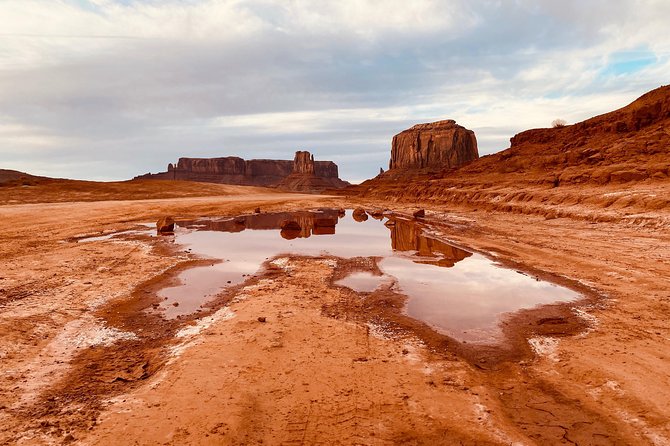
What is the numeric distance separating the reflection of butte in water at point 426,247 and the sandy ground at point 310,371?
4130 millimetres

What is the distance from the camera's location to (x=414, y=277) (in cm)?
1048

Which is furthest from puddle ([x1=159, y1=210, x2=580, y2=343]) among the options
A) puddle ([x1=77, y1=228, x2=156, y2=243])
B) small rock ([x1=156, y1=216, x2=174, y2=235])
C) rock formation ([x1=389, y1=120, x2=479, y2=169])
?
rock formation ([x1=389, y1=120, x2=479, y2=169])

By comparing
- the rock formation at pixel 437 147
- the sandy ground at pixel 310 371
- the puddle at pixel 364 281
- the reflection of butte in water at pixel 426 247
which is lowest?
the sandy ground at pixel 310 371

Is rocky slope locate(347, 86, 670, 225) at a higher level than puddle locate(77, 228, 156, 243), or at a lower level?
higher

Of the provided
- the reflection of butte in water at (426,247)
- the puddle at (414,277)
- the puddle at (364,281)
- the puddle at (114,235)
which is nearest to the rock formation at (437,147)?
the reflection of butte in water at (426,247)

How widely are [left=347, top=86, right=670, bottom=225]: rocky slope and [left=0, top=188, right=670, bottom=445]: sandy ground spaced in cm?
1344

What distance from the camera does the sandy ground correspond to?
376 centimetres

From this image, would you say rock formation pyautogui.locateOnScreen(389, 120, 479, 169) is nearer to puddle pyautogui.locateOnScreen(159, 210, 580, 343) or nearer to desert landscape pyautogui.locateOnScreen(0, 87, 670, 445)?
puddle pyautogui.locateOnScreen(159, 210, 580, 343)

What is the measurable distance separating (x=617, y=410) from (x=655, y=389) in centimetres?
73

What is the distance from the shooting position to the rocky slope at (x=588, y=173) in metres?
20.9

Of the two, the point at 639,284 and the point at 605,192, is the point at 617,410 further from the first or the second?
the point at 605,192

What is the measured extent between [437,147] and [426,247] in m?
136

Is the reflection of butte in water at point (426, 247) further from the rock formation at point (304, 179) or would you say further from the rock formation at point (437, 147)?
the rock formation at point (304, 179)

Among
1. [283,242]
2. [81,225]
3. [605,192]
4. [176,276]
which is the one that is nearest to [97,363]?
[176,276]
